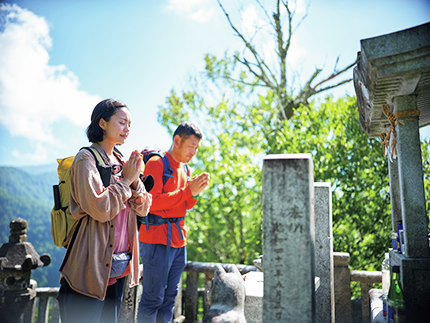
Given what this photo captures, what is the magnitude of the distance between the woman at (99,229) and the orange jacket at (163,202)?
0.54 meters

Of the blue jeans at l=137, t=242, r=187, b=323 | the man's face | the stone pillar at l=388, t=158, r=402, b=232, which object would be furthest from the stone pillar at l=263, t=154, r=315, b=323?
the stone pillar at l=388, t=158, r=402, b=232

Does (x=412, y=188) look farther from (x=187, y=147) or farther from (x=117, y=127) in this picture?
(x=117, y=127)

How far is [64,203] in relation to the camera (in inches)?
81.3

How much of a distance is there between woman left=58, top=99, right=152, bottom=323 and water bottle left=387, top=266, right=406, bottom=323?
1.84 m

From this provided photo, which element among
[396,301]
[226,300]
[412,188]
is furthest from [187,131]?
[396,301]

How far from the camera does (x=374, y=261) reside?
5047 millimetres

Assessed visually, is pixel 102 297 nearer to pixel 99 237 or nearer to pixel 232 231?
pixel 99 237

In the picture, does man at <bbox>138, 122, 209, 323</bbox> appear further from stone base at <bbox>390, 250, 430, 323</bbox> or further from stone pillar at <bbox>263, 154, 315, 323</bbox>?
stone base at <bbox>390, 250, 430, 323</bbox>

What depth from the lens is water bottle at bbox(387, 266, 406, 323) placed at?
2.12m

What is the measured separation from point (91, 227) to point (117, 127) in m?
0.71

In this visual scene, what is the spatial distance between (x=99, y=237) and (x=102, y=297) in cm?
37

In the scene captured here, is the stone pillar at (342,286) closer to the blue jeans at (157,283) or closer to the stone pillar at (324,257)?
the stone pillar at (324,257)

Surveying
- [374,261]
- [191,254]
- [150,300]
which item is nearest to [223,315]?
[150,300]

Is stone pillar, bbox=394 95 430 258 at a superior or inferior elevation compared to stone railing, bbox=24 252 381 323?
superior
